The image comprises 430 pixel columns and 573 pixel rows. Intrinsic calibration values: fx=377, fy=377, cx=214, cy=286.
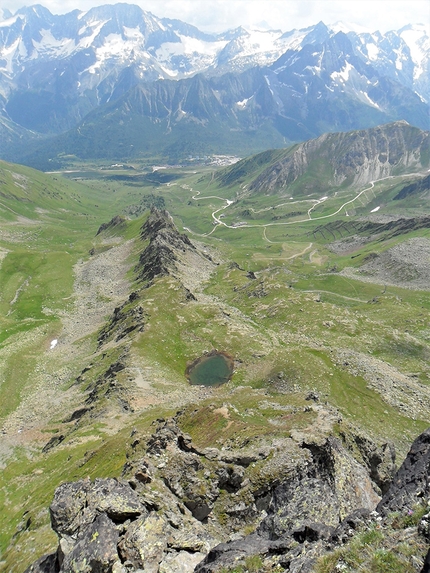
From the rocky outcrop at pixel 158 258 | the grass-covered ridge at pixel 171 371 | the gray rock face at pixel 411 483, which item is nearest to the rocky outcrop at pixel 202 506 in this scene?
the gray rock face at pixel 411 483

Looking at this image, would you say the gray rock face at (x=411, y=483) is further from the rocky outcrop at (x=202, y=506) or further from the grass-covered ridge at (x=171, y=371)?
the grass-covered ridge at (x=171, y=371)

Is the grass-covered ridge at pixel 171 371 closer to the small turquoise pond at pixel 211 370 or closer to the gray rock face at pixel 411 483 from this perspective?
the small turquoise pond at pixel 211 370

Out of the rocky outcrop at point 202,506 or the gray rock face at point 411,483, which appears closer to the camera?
the gray rock face at point 411,483

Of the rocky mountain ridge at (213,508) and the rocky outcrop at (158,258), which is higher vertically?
the rocky mountain ridge at (213,508)

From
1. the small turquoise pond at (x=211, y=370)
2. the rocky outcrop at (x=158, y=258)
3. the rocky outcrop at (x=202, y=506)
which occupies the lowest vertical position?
the rocky outcrop at (x=158, y=258)

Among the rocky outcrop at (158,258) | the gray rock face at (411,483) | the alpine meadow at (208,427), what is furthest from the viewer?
the rocky outcrop at (158,258)

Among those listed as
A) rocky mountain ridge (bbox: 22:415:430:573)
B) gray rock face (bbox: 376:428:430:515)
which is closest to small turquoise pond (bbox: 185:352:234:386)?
rocky mountain ridge (bbox: 22:415:430:573)

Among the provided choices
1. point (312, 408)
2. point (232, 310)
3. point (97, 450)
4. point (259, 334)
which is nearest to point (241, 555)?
point (312, 408)

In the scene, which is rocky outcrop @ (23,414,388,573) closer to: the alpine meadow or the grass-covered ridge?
the alpine meadow

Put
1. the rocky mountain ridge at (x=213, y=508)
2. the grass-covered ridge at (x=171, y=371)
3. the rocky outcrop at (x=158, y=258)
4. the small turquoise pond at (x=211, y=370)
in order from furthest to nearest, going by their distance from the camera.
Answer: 1. the rocky outcrop at (x=158, y=258)
2. the small turquoise pond at (x=211, y=370)
3. the grass-covered ridge at (x=171, y=371)
4. the rocky mountain ridge at (x=213, y=508)

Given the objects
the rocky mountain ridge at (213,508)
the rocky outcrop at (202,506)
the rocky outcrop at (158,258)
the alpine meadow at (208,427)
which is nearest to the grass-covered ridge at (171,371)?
the alpine meadow at (208,427)
